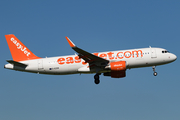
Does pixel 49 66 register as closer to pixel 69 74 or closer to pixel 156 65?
pixel 69 74

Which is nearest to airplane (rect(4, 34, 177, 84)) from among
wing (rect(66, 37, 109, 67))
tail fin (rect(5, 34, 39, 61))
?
wing (rect(66, 37, 109, 67))

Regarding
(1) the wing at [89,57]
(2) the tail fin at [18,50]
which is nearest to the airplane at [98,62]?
(1) the wing at [89,57]

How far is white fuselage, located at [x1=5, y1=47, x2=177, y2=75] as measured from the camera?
4241 cm

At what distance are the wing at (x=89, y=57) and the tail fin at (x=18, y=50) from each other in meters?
9.65

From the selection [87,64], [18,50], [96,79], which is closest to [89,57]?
[87,64]

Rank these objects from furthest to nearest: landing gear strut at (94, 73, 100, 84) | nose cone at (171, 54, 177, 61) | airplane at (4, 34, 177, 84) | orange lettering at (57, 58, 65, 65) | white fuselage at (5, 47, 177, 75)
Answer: landing gear strut at (94, 73, 100, 84), orange lettering at (57, 58, 65, 65), nose cone at (171, 54, 177, 61), white fuselage at (5, 47, 177, 75), airplane at (4, 34, 177, 84)

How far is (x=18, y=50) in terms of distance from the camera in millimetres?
47156

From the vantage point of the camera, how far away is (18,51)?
154ft

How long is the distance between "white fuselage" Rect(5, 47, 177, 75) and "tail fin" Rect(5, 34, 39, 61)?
167cm

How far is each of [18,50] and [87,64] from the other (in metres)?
12.5

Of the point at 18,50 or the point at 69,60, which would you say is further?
the point at 18,50

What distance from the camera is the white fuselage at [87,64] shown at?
4241cm

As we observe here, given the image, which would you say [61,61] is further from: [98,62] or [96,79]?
[96,79]

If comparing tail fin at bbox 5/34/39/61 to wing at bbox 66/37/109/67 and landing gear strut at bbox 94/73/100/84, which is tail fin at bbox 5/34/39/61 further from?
landing gear strut at bbox 94/73/100/84
